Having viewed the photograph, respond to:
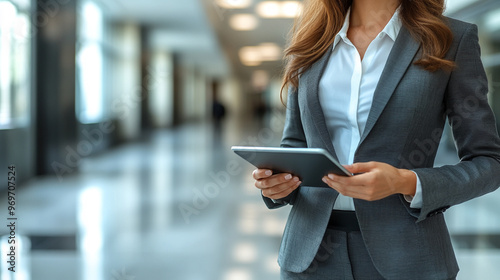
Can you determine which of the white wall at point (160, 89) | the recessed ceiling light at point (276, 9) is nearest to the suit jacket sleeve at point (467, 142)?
the recessed ceiling light at point (276, 9)

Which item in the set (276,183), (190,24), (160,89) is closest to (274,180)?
(276,183)

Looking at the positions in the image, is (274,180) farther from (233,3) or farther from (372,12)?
(233,3)

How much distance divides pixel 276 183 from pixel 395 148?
30cm

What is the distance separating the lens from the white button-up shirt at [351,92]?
1425mm

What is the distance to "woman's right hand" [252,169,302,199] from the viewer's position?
137 cm

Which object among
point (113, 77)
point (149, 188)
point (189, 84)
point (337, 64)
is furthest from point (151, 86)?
point (337, 64)

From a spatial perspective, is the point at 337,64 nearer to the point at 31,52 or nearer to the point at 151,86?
the point at 31,52

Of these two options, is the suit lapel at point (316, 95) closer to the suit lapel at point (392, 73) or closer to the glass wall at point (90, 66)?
the suit lapel at point (392, 73)

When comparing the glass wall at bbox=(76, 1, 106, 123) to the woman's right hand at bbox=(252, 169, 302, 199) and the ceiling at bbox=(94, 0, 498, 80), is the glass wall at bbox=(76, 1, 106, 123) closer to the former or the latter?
the ceiling at bbox=(94, 0, 498, 80)

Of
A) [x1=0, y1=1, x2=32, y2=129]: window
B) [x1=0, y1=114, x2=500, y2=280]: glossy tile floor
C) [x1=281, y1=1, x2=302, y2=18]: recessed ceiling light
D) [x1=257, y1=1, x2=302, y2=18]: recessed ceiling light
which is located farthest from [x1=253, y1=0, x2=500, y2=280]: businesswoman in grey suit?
[x1=281, y1=1, x2=302, y2=18]: recessed ceiling light

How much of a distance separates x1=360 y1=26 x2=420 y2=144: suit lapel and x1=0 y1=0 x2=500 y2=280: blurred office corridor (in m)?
0.79

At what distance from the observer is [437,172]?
1278 mm

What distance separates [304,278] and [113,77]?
750 inches

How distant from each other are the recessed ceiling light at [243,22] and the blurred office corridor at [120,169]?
0.34 ft
